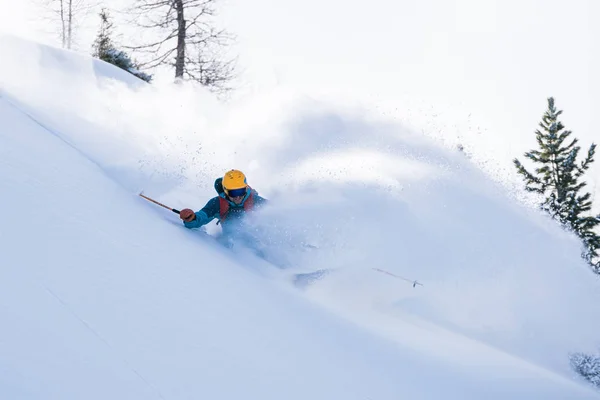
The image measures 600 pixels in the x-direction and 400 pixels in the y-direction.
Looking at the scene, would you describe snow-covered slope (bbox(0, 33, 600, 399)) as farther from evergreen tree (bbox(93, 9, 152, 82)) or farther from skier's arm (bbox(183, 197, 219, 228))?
evergreen tree (bbox(93, 9, 152, 82))

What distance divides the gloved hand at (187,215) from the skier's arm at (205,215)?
0.04 metres

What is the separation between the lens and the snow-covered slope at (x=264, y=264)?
9.12 ft

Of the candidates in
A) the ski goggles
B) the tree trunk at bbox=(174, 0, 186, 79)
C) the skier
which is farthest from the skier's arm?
the tree trunk at bbox=(174, 0, 186, 79)

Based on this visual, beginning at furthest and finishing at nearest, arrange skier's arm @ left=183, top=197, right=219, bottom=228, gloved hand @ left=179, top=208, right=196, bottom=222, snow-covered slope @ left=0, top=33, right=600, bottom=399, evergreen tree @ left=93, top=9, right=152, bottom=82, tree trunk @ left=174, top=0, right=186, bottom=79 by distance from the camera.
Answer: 1. tree trunk @ left=174, top=0, right=186, bottom=79
2. evergreen tree @ left=93, top=9, right=152, bottom=82
3. skier's arm @ left=183, top=197, right=219, bottom=228
4. gloved hand @ left=179, top=208, right=196, bottom=222
5. snow-covered slope @ left=0, top=33, right=600, bottom=399

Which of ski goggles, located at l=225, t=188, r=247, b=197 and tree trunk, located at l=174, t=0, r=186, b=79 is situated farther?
tree trunk, located at l=174, t=0, r=186, b=79

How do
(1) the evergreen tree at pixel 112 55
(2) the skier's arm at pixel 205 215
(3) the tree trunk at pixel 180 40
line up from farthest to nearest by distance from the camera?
1. (3) the tree trunk at pixel 180 40
2. (1) the evergreen tree at pixel 112 55
3. (2) the skier's arm at pixel 205 215

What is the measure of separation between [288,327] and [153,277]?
1042mm

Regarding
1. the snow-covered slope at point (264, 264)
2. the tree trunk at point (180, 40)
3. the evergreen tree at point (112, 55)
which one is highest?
the tree trunk at point (180, 40)

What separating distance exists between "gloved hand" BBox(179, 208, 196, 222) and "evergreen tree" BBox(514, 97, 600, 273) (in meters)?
15.2

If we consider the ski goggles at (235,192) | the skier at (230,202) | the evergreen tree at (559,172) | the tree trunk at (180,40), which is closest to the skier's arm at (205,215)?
the skier at (230,202)

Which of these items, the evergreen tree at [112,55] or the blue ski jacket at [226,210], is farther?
the evergreen tree at [112,55]

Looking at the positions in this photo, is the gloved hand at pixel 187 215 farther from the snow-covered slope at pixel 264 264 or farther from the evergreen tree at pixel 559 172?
the evergreen tree at pixel 559 172

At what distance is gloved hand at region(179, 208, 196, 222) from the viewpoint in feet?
17.9

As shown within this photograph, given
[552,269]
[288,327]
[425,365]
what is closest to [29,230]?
[288,327]
